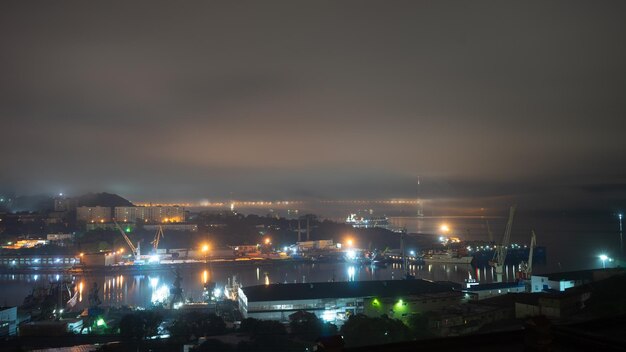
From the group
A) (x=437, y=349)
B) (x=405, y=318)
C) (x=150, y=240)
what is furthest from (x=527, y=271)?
(x=150, y=240)

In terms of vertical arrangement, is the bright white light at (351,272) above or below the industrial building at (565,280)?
below

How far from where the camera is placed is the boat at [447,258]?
14734 millimetres

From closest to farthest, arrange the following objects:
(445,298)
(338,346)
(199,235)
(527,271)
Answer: (338,346) < (445,298) < (527,271) < (199,235)

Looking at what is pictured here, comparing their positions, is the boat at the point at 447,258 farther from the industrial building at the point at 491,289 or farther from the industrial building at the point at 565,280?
the industrial building at the point at 565,280

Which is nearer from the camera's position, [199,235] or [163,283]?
[163,283]

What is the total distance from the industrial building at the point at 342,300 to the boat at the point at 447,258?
8587 mm

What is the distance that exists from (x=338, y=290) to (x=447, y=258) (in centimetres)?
988

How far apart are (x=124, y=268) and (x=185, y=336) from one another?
11064 millimetres

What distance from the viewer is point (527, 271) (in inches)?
408

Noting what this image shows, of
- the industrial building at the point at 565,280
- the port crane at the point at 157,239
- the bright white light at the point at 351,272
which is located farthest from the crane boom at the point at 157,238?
the industrial building at the point at 565,280

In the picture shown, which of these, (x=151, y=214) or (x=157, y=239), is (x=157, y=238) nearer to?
(x=157, y=239)

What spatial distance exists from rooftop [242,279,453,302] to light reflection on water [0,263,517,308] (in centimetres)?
300

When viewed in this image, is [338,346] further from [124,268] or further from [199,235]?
[199,235]

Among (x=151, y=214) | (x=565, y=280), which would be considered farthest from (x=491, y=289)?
(x=151, y=214)
